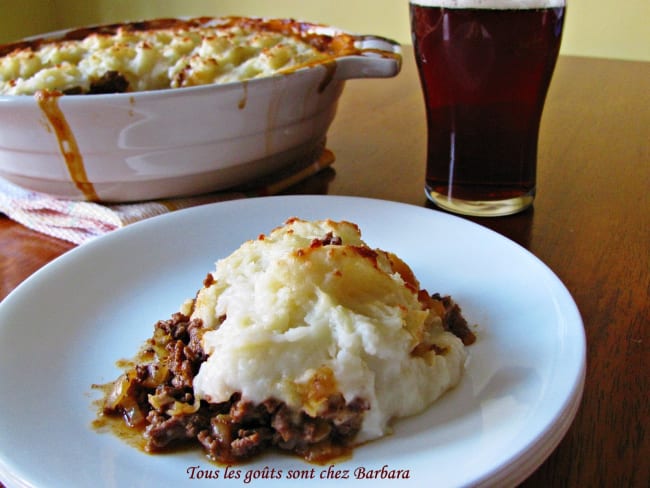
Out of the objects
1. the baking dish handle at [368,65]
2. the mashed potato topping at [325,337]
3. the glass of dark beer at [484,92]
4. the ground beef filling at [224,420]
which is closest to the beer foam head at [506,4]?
the glass of dark beer at [484,92]

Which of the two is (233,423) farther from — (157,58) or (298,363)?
(157,58)

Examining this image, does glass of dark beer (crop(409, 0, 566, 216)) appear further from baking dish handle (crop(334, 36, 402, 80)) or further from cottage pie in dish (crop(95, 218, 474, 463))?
cottage pie in dish (crop(95, 218, 474, 463))

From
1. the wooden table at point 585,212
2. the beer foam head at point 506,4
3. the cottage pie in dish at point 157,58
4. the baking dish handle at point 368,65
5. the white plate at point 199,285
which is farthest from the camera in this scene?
the cottage pie in dish at point 157,58

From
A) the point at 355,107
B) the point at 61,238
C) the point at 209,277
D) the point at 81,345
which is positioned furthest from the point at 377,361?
the point at 355,107

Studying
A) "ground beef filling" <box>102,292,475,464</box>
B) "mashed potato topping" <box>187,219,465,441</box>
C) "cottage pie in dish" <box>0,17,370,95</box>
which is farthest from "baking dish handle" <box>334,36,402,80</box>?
"ground beef filling" <box>102,292,475,464</box>

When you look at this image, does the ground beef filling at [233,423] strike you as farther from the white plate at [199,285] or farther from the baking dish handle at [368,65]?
the baking dish handle at [368,65]

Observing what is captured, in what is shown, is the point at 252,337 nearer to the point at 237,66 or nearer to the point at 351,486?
the point at 351,486
